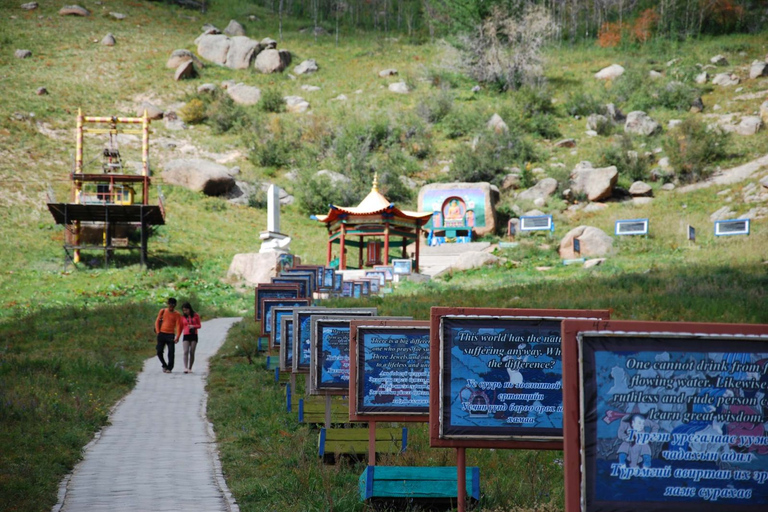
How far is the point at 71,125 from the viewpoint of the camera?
55.3 m

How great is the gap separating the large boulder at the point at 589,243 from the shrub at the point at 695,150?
1529cm

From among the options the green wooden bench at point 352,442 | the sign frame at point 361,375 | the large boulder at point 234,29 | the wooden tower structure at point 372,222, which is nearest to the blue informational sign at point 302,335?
the green wooden bench at point 352,442

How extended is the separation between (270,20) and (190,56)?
23.1 meters

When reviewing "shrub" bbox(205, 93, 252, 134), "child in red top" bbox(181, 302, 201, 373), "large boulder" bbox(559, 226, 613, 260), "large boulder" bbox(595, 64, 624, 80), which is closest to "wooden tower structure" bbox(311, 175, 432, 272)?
"large boulder" bbox(559, 226, 613, 260)

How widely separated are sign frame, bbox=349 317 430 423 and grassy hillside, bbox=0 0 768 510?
677 mm

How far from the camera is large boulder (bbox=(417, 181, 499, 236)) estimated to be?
4497 cm

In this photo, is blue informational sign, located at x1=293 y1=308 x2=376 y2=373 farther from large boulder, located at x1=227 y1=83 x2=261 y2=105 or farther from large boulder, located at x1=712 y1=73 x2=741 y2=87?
large boulder, located at x1=712 y1=73 x2=741 y2=87

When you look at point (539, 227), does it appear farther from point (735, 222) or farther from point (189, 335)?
point (189, 335)

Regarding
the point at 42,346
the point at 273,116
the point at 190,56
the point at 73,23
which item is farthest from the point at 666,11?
the point at 42,346

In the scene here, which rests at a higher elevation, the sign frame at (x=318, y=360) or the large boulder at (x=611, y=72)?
the large boulder at (x=611, y=72)

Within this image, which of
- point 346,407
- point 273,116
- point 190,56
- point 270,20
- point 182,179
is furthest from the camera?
point 270,20

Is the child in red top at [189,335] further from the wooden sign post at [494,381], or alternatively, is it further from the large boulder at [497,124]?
the large boulder at [497,124]

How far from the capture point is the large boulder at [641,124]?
182 feet

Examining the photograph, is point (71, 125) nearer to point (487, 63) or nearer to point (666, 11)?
point (487, 63)
